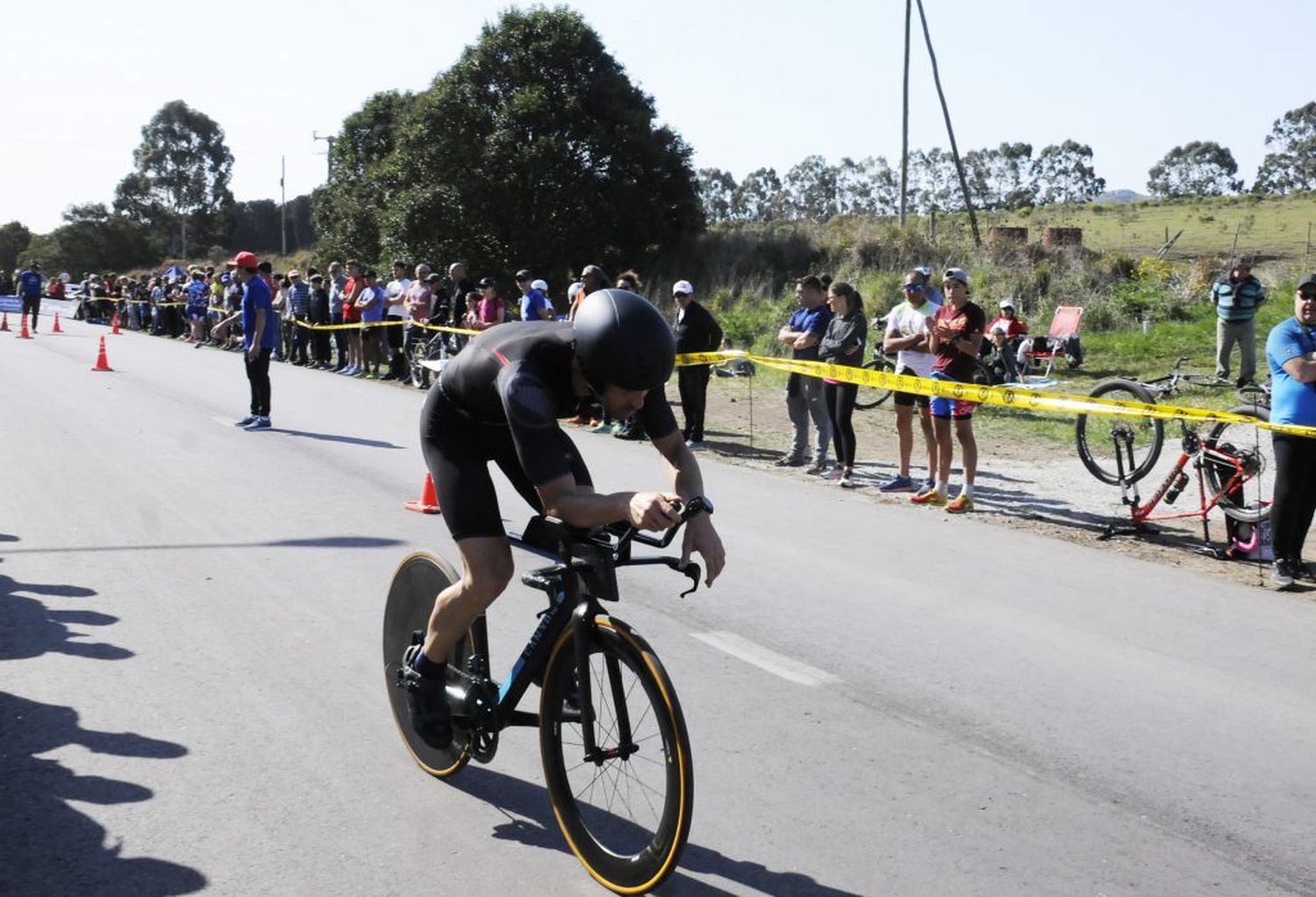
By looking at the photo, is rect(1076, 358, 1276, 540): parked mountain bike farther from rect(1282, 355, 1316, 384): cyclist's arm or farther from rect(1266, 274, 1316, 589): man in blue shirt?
rect(1282, 355, 1316, 384): cyclist's arm

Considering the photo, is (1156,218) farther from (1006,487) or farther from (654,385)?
(654,385)

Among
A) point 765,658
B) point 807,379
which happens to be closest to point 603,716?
point 765,658

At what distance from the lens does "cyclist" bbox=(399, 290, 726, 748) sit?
3652 millimetres

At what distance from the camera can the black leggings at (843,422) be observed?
41.3 ft

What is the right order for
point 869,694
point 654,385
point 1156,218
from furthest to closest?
point 1156,218 → point 869,694 → point 654,385

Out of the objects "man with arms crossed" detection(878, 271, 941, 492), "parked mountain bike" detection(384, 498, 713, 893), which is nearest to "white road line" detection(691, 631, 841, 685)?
"parked mountain bike" detection(384, 498, 713, 893)

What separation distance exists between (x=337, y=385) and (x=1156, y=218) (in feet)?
145

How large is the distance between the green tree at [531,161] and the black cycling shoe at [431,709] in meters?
34.9

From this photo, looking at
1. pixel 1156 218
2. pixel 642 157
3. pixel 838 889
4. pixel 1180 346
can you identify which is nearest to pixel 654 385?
pixel 838 889

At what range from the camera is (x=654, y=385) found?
3789 mm

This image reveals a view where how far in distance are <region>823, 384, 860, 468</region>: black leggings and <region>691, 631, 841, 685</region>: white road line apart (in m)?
5.90

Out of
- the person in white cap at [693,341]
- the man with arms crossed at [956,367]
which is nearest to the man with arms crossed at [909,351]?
the man with arms crossed at [956,367]

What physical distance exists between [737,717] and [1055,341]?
61.3ft

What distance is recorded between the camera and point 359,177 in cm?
5394
